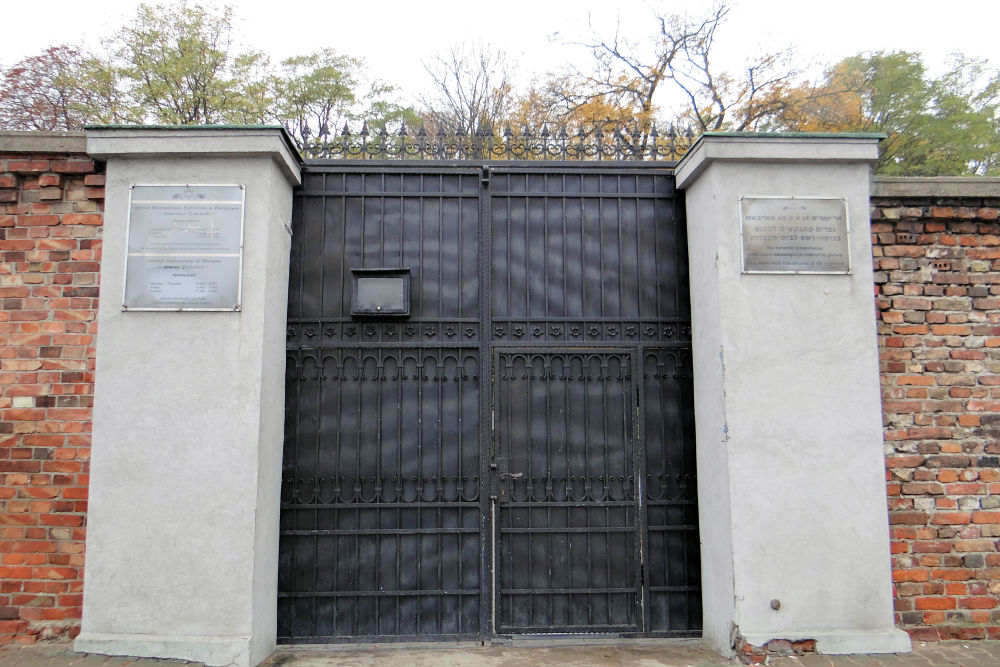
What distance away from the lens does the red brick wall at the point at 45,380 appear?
4.19 metres

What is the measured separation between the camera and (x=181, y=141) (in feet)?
14.1

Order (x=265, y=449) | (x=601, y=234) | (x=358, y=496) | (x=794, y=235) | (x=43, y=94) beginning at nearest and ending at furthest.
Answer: (x=265, y=449) < (x=794, y=235) < (x=358, y=496) < (x=601, y=234) < (x=43, y=94)

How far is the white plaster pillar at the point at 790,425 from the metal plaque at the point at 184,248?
3138 millimetres

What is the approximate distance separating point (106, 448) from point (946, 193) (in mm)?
5827

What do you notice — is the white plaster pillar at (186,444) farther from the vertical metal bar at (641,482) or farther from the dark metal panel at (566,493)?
the vertical metal bar at (641,482)

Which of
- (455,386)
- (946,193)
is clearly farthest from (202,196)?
(946,193)

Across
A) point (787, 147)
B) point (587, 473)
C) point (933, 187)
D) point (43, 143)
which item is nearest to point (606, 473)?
point (587, 473)

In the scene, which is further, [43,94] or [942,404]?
[43,94]

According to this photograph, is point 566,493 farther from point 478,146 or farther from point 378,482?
point 478,146

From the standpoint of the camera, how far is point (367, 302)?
4.71 m

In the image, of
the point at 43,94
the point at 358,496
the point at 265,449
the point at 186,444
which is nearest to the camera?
the point at 186,444

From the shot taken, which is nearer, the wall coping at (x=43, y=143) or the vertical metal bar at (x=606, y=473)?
the wall coping at (x=43, y=143)

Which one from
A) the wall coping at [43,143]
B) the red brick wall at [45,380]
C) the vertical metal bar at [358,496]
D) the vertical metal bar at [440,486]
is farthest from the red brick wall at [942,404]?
the wall coping at [43,143]

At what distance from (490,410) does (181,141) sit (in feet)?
8.90
